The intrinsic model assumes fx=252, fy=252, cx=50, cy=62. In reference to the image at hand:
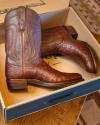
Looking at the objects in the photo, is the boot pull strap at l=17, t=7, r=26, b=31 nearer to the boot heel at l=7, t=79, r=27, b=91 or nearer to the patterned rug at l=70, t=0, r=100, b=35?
the boot heel at l=7, t=79, r=27, b=91

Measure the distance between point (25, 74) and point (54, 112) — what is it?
160 millimetres

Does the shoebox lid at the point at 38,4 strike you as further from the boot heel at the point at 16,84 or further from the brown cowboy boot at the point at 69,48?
the boot heel at the point at 16,84

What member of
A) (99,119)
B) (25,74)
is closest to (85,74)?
(25,74)

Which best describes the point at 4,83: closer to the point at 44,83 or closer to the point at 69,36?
the point at 44,83

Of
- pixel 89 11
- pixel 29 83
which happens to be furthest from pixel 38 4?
pixel 89 11

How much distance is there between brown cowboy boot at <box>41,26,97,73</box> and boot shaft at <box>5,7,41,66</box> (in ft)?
0.36

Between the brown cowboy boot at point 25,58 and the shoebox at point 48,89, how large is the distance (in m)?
0.03

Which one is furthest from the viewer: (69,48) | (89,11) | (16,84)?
(89,11)

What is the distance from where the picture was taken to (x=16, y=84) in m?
0.70

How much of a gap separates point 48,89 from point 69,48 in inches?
6.3

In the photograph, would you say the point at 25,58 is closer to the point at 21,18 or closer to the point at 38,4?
the point at 21,18

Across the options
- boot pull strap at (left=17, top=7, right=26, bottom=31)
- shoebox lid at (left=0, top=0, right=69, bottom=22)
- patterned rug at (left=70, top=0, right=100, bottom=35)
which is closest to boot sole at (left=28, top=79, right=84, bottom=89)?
boot pull strap at (left=17, top=7, right=26, bottom=31)

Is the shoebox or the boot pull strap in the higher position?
the boot pull strap

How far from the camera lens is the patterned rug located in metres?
1.35
